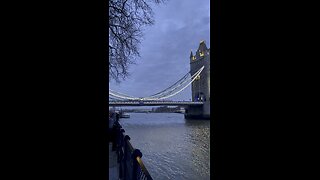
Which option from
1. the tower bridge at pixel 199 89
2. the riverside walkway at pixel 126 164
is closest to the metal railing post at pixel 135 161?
the riverside walkway at pixel 126 164

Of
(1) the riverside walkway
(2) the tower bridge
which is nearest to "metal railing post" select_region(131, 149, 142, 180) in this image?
(1) the riverside walkway

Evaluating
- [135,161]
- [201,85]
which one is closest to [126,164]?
[135,161]

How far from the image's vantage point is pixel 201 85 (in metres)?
44.2

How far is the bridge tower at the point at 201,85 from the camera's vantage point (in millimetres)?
39950

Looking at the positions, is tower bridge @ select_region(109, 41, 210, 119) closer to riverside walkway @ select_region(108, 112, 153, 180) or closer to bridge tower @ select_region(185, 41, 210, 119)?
bridge tower @ select_region(185, 41, 210, 119)

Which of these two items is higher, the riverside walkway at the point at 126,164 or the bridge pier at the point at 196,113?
the riverside walkway at the point at 126,164

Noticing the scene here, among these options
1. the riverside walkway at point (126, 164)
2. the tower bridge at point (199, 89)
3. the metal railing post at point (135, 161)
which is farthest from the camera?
the tower bridge at point (199, 89)

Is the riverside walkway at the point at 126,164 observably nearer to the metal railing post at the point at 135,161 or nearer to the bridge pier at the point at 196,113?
the metal railing post at the point at 135,161

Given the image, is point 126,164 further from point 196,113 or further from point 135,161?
point 196,113

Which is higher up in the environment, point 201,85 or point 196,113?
point 201,85
